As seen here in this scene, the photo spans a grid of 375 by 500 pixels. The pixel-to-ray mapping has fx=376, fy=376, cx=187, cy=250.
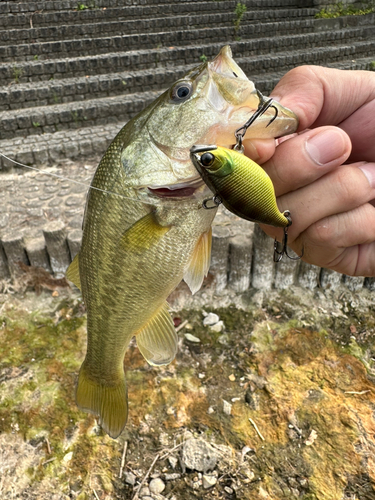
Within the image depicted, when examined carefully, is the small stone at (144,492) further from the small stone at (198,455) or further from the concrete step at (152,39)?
the concrete step at (152,39)

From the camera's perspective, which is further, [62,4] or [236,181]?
[62,4]

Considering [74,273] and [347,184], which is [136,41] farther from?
[347,184]

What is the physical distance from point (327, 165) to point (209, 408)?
205 cm

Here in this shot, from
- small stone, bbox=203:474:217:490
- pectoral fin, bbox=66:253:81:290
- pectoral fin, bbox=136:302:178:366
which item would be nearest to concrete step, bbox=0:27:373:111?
pectoral fin, bbox=66:253:81:290

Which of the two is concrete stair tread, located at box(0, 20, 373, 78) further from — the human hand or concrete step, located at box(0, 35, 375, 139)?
the human hand

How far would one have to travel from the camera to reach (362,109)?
1.78 metres

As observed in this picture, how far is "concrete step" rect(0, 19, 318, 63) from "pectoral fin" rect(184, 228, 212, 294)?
6.69 metres

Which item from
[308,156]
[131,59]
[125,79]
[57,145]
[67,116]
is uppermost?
[308,156]

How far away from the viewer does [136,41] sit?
25.2 feet

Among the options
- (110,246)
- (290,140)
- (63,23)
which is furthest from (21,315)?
(63,23)

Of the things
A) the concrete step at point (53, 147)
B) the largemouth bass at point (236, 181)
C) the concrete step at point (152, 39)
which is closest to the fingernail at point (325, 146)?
the largemouth bass at point (236, 181)

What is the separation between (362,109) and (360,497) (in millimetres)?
2279

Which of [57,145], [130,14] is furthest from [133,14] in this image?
[57,145]

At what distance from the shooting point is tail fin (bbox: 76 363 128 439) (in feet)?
5.96
